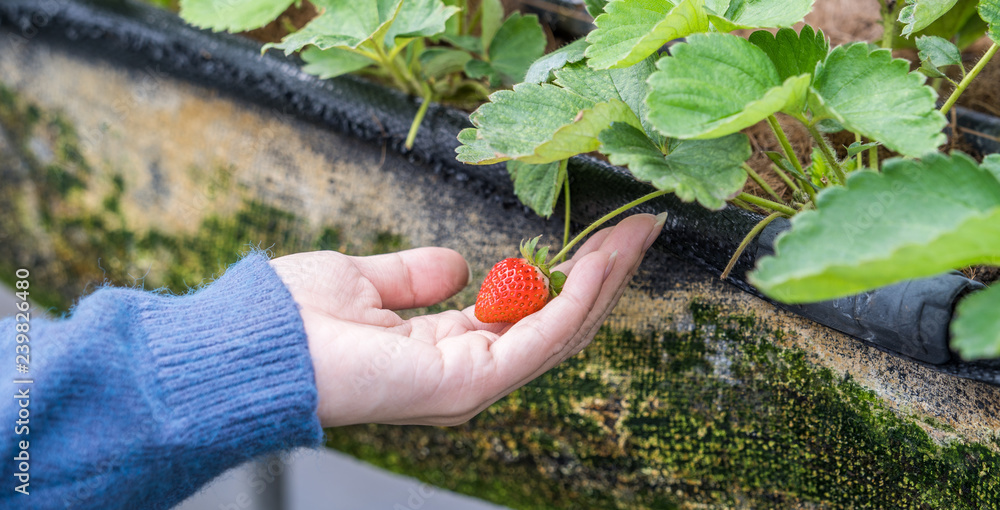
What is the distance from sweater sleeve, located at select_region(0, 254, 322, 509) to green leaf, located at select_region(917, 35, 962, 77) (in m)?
0.48

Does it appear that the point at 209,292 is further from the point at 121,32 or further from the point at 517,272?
the point at 121,32

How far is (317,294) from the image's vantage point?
1.67 feet

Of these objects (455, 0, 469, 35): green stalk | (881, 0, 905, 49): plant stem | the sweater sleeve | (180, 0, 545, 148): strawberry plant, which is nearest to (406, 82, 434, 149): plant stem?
(180, 0, 545, 148): strawberry plant

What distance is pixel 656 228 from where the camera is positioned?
50 centimetres

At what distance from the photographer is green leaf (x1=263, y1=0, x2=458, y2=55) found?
545mm

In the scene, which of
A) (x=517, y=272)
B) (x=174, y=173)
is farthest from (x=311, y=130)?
(x=517, y=272)

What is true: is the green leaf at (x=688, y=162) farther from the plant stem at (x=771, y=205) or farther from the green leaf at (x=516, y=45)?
the green leaf at (x=516, y=45)

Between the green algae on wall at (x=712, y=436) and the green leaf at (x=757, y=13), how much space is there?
0.73ft

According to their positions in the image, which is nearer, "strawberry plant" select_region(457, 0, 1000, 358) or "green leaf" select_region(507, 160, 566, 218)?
"strawberry plant" select_region(457, 0, 1000, 358)

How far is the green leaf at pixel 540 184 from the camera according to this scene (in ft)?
1.62

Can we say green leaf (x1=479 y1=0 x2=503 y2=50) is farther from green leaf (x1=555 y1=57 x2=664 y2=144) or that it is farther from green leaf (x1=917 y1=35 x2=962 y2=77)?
green leaf (x1=917 y1=35 x2=962 y2=77)

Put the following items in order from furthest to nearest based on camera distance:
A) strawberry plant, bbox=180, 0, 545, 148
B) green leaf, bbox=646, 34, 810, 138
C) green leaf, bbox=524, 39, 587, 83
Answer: strawberry plant, bbox=180, 0, 545, 148 → green leaf, bbox=524, 39, 587, 83 → green leaf, bbox=646, 34, 810, 138

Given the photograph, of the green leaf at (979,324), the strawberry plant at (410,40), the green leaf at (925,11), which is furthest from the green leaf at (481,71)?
the green leaf at (979,324)

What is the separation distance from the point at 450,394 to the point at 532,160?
177 millimetres
